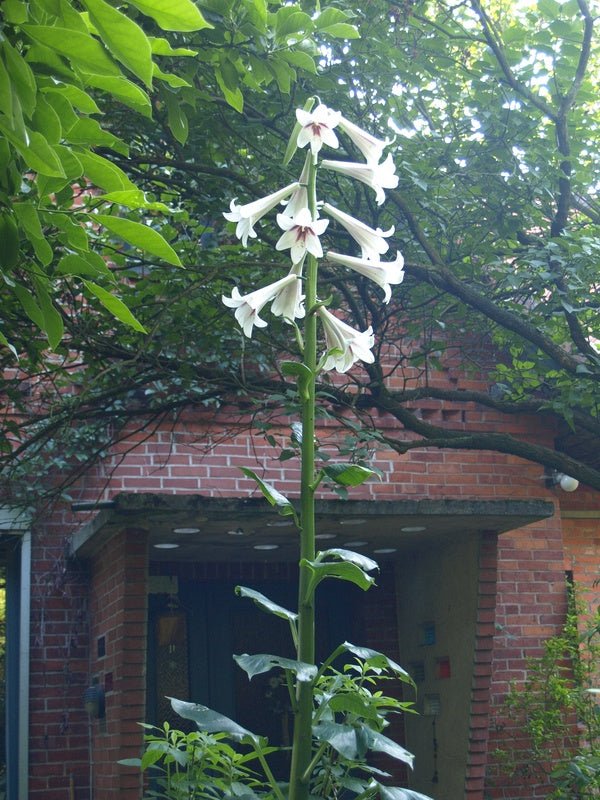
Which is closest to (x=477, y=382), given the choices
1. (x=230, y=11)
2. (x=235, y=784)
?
(x=230, y=11)

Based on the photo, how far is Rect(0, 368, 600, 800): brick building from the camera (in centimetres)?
587

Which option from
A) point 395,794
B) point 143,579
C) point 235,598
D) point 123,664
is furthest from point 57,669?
point 395,794

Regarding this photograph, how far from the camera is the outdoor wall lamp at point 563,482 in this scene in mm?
7656

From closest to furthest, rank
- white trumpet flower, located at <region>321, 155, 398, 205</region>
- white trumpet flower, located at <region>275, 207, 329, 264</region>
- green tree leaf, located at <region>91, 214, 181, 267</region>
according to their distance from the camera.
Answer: green tree leaf, located at <region>91, 214, 181, 267</region> → white trumpet flower, located at <region>275, 207, 329, 264</region> → white trumpet flower, located at <region>321, 155, 398, 205</region>

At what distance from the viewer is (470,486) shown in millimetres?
7699

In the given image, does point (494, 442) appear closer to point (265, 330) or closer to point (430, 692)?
point (265, 330)

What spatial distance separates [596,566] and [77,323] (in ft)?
16.0

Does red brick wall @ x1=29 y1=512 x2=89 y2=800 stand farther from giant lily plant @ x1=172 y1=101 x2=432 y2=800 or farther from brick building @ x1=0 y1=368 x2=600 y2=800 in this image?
giant lily plant @ x1=172 y1=101 x2=432 y2=800

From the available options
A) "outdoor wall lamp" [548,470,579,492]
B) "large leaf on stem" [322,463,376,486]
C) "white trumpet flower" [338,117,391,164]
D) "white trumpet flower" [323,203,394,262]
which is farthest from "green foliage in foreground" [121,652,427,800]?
"outdoor wall lamp" [548,470,579,492]

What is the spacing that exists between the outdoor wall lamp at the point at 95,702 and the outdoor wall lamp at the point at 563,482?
3524 mm

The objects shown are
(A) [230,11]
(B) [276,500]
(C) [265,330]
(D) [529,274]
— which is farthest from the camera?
(C) [265,330]

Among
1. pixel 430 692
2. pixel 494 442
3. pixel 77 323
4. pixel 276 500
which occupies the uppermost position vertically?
pixel 77 323

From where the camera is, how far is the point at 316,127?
2.14 metres

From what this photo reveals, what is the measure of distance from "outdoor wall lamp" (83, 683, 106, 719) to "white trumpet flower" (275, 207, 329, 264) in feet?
15.3
